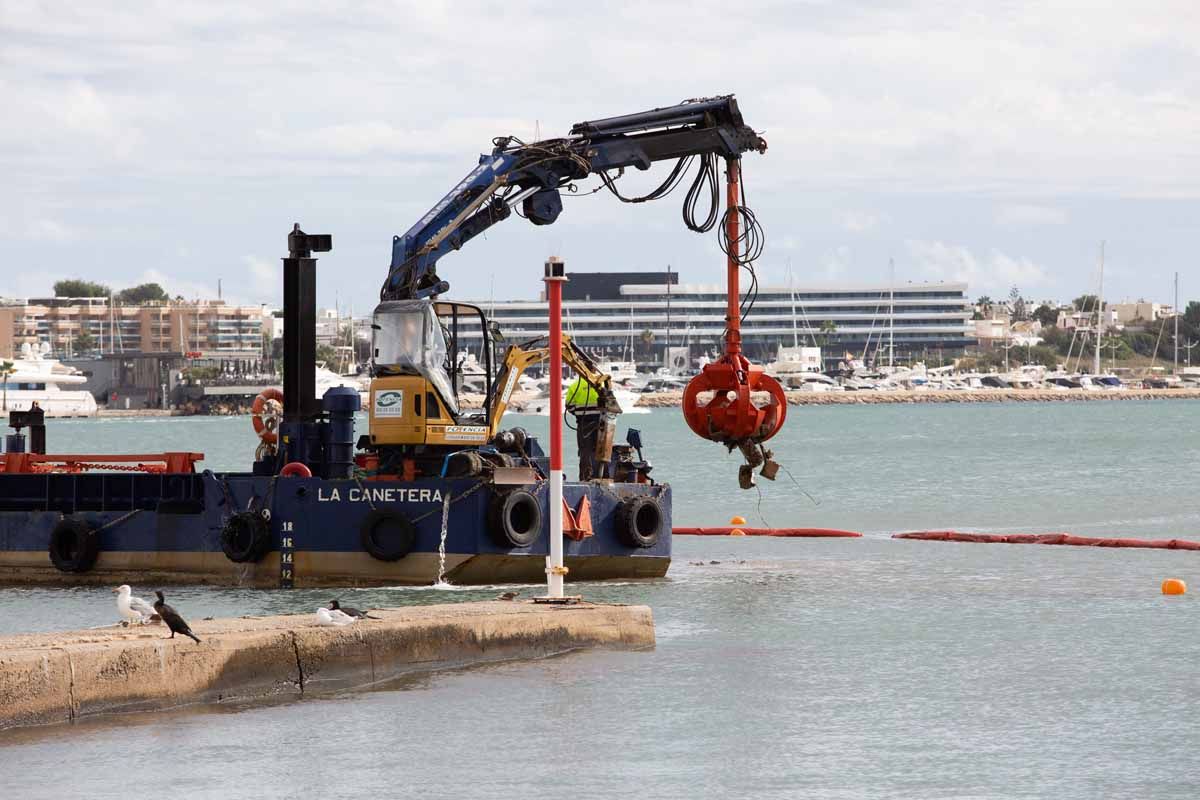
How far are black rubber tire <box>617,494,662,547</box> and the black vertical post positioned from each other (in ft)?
14.9

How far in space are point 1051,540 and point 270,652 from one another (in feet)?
75.1

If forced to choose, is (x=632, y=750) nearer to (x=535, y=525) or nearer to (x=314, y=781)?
(x=314, y=781)

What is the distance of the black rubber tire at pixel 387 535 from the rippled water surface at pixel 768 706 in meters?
0.54

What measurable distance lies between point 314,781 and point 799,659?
7.85m

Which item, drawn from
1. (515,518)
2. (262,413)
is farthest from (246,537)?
(262,413)

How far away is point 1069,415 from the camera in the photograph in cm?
18275

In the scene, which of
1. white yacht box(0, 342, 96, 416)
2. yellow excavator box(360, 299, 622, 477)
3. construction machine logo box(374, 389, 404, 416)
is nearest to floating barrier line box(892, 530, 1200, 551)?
yellow excavator box(360, 299, 622, 477)

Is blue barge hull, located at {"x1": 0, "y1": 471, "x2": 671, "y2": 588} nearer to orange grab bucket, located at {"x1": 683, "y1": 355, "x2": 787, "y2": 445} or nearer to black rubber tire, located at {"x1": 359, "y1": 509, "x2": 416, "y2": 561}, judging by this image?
black rubber tire, located at {"x1": 359, "y1": 509, "x2": 416, "y2": 561}

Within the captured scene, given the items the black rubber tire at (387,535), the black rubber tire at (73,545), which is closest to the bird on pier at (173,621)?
the black rubber tire at (387,535)

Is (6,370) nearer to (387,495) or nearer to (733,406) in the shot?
(387,495)

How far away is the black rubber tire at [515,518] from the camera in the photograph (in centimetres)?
2634

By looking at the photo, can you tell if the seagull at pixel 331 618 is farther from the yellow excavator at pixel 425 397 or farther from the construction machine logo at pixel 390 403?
the construction machine logo at pixel 390 403

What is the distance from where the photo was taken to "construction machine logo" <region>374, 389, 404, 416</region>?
1076 inches

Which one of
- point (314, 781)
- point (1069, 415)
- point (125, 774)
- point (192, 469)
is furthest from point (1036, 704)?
point (1069, 415)
